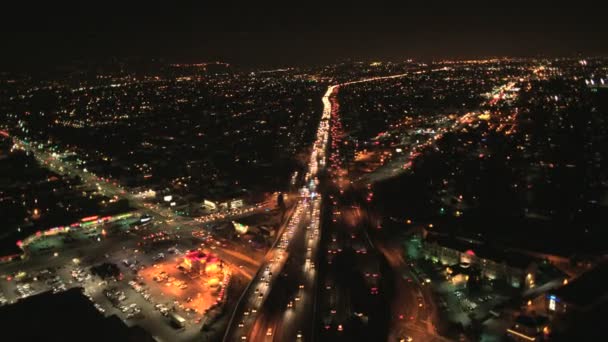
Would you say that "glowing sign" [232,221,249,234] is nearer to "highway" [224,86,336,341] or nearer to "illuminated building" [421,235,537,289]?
"highway" [224,86,336,341]

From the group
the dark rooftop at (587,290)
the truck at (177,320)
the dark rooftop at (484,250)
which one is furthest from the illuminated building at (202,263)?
the dark rooftop at (587,290)

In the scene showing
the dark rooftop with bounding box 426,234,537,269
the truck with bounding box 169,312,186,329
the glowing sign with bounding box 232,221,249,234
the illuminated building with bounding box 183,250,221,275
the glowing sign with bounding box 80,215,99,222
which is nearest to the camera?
the truck with bounding box 169,312,186,329

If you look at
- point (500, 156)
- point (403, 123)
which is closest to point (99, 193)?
point (500, 156)

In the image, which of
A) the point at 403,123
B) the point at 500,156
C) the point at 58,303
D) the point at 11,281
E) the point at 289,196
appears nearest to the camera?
the point at 58,303

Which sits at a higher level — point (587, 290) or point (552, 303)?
point (587, 290)

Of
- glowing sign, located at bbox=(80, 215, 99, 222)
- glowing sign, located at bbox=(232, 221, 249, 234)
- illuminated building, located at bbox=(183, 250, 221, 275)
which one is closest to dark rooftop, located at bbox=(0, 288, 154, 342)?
illuminated building, located at bbox=(183, 250, 221, 275)

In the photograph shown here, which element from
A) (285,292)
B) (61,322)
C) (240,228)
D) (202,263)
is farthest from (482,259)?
(61,322)

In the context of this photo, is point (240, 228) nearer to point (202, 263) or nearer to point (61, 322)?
point (202, 263)

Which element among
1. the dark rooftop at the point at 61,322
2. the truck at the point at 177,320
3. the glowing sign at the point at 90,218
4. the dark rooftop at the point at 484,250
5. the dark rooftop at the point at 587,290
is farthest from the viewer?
the glowing sign at the point at 90,218

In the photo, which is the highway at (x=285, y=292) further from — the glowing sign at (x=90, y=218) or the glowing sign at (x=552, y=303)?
the glowing sign at (x=90, y=218)

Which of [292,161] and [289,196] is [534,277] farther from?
[292,161]

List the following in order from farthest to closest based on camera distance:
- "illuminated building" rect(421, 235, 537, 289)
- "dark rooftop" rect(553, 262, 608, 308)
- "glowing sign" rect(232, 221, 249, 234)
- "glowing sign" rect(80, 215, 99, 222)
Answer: "glowing sign" rect(80, 215, 99, 222)
"glowing sign" rect(232, 221, 249, 234)
"illuminated building" rect(421, 235, 537, 289)
"dark rooftop" rect(553, 262, 608, 308)
